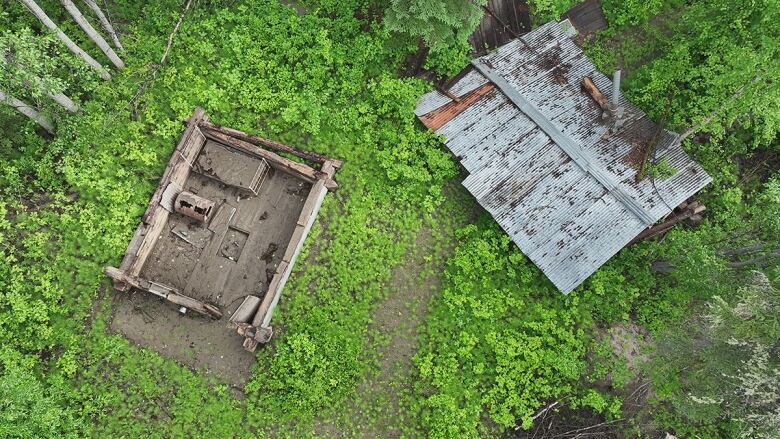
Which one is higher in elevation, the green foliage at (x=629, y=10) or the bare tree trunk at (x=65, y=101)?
the green foliage at (x=629, y=10)

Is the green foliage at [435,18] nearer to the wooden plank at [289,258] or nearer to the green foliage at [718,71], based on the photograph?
the wooden plank at [289,258]

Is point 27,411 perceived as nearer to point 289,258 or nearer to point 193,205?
point 193,205

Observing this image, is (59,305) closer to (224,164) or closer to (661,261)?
(224,164)

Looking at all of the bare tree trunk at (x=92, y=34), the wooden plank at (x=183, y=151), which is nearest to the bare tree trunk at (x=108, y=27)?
the bare tree trunk at (x=92, y=34)

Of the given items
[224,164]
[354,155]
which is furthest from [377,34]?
[224,164]

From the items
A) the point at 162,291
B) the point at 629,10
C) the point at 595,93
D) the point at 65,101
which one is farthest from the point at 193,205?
the point at 629,10

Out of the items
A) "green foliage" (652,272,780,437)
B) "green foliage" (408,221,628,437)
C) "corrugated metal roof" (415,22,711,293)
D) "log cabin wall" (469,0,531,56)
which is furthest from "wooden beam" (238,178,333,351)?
"green foliage" (652,272,780,437)
